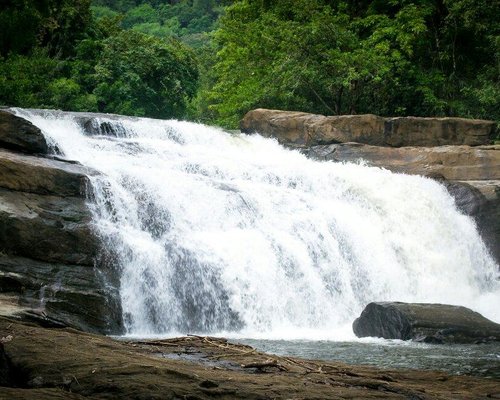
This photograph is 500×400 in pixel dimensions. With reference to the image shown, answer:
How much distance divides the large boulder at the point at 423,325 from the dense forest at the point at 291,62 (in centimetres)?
1595

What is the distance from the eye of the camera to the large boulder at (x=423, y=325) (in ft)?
40.8

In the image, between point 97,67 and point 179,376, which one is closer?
point 179,376

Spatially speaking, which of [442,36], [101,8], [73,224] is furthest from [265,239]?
[101,8]

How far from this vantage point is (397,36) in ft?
96.2

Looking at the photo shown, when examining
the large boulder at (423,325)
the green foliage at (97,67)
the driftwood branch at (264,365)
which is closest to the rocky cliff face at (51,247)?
the large boulder at (423,325)

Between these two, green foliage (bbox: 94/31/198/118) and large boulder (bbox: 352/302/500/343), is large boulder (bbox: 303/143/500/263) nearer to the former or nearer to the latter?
large boulder (bbox: 352/302/500/343)

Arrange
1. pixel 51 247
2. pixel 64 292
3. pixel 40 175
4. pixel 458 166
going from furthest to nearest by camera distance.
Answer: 1. pixel 458 166
2. pixel 40 175
3. pixel 51 247
4. pixel 64 292

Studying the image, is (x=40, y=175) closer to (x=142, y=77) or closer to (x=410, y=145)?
(x=410, y=145)

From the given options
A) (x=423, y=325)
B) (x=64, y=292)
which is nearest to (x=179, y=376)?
(x=64, y=292)

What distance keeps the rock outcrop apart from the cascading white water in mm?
2112

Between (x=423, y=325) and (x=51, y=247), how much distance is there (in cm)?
667

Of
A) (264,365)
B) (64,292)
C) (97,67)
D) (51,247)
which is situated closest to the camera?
(264,365)

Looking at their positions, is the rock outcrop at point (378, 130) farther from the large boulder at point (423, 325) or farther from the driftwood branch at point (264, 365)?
the driftwood branch at point (264, 365)

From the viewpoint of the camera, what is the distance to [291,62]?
28750mm
